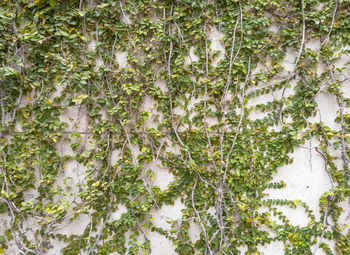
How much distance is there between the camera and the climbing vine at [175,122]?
201 centimetres

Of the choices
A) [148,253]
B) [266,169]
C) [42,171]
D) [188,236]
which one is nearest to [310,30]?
[266,169]

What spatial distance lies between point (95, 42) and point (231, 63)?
4.26ft

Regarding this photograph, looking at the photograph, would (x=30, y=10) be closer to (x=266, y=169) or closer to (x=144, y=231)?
(x=144, y=231)

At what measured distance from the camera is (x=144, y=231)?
2.11 meters

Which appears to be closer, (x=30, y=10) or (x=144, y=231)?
(x=30, y=10)

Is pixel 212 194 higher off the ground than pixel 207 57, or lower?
lower

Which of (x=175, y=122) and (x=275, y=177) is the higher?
(x=275, y=177)

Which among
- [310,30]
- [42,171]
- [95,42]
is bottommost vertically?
[42,171]

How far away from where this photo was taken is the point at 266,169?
205cm

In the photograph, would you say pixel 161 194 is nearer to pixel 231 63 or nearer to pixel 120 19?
pixel 231 63

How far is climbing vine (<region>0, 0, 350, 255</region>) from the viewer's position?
2.01m

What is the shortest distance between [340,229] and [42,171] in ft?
9.24

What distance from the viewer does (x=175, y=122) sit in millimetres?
2076

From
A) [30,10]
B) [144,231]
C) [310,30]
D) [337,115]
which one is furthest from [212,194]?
[30,10]
